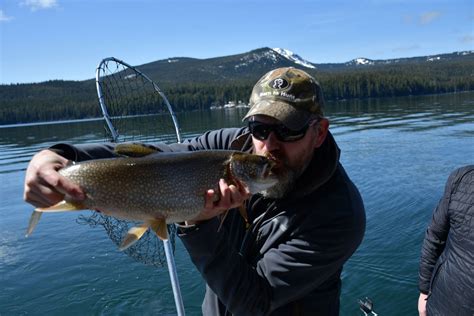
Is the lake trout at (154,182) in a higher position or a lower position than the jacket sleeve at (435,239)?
higher

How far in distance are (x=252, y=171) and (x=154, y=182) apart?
0.69 meters

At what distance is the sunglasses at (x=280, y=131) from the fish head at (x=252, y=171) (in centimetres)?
20

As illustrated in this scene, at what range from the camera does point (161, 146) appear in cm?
373

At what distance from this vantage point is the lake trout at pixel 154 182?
9.29 ft

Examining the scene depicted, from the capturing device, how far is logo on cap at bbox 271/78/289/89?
309cm

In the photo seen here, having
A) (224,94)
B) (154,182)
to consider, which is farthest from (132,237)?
(224,94)

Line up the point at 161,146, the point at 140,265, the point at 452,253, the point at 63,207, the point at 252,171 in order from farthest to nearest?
the point at 140,265, the point at 452,253, the point at 161,146, the point at 252,171, the point at 63,207

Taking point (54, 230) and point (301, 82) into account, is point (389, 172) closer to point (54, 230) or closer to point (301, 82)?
point (54, 230)

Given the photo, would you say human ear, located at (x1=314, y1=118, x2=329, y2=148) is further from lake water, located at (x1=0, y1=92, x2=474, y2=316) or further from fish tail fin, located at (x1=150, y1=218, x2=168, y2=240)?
lake water, located at (x1=0, y1=92, x2=474, y2=316)

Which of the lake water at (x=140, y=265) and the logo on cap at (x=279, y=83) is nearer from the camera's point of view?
the logo on cap at (x=279, y=83)

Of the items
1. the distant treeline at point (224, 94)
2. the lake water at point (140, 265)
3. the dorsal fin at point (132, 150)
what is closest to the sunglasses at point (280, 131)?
the dorsal fin at point (132, 150)

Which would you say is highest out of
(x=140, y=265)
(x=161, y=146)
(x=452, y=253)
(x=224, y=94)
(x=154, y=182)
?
(x=224, y=94)

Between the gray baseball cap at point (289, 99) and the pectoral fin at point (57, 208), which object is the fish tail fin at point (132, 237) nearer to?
the pectoral fin at point (57, 208)

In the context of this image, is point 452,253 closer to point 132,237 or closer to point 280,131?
point 280,131
